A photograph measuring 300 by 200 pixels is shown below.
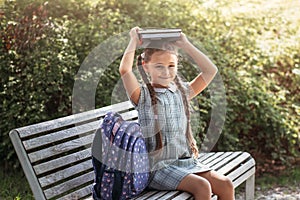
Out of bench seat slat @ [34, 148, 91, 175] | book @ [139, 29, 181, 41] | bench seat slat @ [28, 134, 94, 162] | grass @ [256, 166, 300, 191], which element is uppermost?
book @ [139, 29, 181, 41]

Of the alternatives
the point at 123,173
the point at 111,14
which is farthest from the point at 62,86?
the point at 123,173

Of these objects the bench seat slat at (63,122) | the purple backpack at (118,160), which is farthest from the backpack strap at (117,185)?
the bench seat slat at (63,122)

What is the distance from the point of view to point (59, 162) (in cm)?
333

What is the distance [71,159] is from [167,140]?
57 centimetres

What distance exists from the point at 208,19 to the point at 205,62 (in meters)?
2.53

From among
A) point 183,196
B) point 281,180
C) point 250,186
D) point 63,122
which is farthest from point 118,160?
point 281,180

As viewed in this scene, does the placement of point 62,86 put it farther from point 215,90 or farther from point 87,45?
point 215,90

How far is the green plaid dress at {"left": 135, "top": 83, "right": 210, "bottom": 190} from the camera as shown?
3.24 m

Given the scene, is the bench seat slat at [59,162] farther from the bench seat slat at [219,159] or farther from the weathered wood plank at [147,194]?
the bench seat slat at [219,159]

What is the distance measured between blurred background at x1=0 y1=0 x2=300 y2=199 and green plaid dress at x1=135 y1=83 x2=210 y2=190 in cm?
166

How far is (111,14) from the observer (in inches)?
216

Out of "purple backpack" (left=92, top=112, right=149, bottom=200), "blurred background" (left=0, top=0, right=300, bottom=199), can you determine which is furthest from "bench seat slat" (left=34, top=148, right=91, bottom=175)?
"blurred background" (left=0, top=0, right=300, bottom=199)

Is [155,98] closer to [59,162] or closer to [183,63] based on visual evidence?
[59,162]

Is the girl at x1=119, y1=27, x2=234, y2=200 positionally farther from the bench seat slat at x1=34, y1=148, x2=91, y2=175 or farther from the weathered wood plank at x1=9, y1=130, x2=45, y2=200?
the weathered wood plank at x1=9, y1=130, x2=45, y2=200
